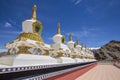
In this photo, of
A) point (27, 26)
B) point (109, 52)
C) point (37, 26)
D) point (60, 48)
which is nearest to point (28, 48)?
point (27, 26)

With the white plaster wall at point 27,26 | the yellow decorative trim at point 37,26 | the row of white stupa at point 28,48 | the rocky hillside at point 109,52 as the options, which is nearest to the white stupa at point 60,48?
the row of white stupa at point 28,48

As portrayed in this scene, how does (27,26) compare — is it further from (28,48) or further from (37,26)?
(28,48)

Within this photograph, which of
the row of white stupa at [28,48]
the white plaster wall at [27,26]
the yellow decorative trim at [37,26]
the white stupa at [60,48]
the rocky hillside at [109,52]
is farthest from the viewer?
the rocky hillside at [109,52]

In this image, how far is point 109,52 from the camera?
262 ft

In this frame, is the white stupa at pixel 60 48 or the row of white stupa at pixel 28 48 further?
the white stupa at pixel 60 48

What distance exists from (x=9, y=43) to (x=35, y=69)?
3400 millimetres

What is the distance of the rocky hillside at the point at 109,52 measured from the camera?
3003 inches

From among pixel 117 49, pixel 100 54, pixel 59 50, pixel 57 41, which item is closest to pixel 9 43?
pixel 59 50

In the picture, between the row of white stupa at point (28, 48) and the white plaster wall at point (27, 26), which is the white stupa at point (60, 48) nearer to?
the row of white stupa at point (28, 48)

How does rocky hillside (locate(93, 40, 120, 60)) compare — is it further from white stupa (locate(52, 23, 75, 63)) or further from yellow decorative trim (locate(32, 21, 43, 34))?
yellow decorative trim (locate(32, 21, 43, 34))

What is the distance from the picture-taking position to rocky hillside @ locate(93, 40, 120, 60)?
250ft

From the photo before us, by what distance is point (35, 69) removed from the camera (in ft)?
19.1

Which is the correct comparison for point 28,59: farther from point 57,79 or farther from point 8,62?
point 57,79

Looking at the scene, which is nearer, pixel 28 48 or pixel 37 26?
pixel 28 48
